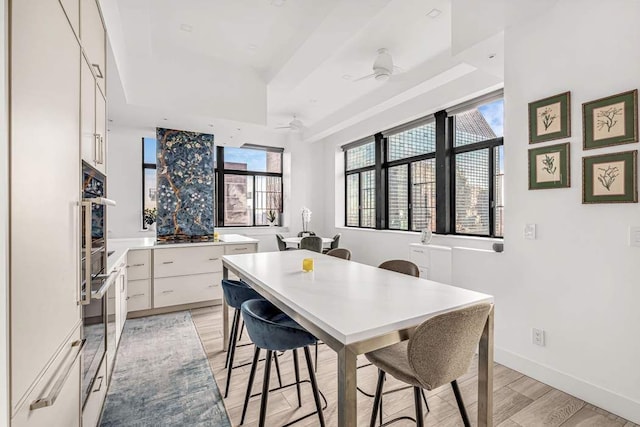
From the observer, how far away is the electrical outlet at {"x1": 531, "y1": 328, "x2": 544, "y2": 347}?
233 centimetres

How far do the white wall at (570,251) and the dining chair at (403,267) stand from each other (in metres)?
0.87

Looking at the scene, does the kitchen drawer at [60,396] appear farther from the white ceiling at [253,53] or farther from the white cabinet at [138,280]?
the white cabinet at [138,280]

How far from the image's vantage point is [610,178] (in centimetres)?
196

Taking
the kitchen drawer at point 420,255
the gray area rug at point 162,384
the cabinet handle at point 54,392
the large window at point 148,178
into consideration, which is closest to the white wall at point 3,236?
the cabinet handle at point 54,392

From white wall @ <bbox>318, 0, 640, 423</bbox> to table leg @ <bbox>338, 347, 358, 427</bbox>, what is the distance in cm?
193

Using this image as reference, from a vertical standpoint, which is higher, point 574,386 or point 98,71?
Result: point 98,71

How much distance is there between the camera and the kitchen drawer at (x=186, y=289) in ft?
12.3

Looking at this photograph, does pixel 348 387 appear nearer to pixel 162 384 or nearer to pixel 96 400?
pixel 96 400

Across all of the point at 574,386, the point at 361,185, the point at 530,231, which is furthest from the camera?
the point at 361,185

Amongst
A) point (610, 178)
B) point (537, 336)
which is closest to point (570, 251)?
point (610, 178)

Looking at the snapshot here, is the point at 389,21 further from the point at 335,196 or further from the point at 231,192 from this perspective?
the point at 231,192

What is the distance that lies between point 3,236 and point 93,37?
1.44 m

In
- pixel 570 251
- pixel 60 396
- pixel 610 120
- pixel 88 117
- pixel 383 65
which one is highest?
pixel 383 65

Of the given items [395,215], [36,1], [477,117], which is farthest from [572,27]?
[395,215]
